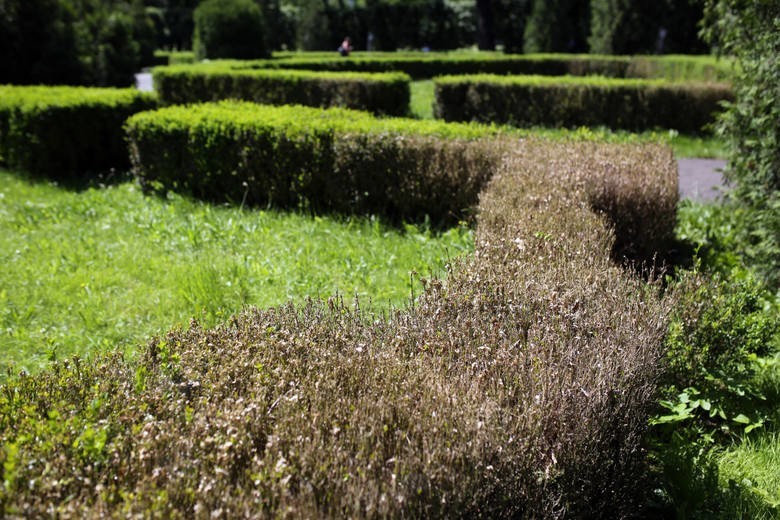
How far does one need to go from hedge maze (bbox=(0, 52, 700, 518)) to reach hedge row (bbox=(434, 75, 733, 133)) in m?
10.8

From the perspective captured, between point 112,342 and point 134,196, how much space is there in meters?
4.29

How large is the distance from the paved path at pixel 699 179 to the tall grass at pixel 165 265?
4.53 m

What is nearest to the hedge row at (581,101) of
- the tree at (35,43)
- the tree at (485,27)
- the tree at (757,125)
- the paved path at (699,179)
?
the paved path at (699,179)

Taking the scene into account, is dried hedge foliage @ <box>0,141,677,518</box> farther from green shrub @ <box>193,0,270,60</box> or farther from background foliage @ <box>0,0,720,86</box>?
green shrub @ <box>193,0,270,60</box>

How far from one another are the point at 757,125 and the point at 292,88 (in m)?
10.4

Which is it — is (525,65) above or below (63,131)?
above

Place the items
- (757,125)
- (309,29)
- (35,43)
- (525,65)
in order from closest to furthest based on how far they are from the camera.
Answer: (757,125), (35,43), (525,65), (309,29)

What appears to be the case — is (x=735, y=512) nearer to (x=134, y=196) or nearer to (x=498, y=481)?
(x=498, y=481)

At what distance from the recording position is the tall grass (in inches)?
193

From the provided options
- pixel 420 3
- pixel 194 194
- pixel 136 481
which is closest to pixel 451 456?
pixel 136 481

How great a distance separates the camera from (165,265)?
5902mm

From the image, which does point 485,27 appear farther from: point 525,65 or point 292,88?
point 292,88

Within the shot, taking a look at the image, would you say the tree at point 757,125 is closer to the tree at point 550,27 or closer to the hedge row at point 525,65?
the hedge row at point 525,65

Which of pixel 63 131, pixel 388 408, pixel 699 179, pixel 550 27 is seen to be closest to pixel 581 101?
pixel 699 179
